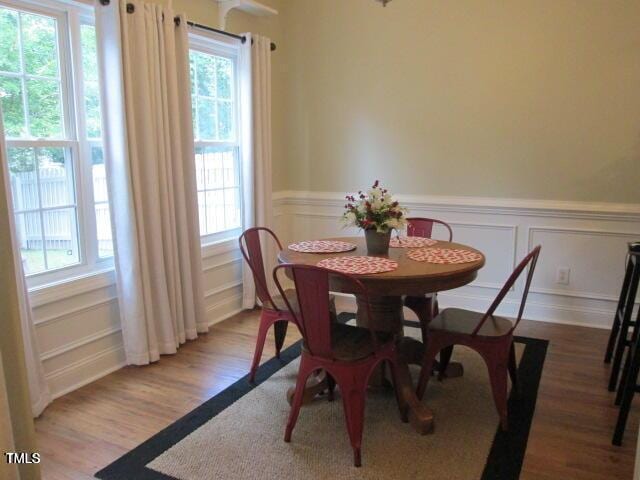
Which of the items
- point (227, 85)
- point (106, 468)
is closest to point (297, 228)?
point (227, 85)

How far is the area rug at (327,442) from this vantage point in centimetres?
212

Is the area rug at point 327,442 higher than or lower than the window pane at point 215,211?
lower

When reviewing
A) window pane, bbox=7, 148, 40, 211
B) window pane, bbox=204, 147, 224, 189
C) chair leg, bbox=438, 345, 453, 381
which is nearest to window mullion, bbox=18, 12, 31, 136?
window pane, bbox=7, 148, 40, 211

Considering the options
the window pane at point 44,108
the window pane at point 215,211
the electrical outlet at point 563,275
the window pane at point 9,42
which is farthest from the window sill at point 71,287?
the electrical outlet at point 563,275

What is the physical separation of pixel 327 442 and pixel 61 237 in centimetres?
180

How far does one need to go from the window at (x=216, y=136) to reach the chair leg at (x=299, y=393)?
1901 mm

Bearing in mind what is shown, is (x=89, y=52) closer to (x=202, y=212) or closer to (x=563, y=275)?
(x=202, y=212)

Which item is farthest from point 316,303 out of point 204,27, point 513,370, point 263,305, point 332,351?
point 204,27

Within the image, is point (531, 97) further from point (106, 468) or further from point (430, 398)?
point (106, 468)

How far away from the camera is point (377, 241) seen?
2760 mm

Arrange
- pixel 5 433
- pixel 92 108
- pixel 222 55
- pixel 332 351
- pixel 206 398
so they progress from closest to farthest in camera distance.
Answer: pixel 5 433 → pixel 332 351 → pixel 206 398 → pixel 92 108 → pixel 222 55

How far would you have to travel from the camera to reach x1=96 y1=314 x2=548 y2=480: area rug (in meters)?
2.12

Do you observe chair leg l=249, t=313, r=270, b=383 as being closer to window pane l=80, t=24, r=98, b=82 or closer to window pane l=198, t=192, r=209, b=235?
window pane l=198, t=192, r=209, b=235

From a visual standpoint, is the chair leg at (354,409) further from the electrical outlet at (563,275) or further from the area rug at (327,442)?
the electrical outlet at (563,275)
